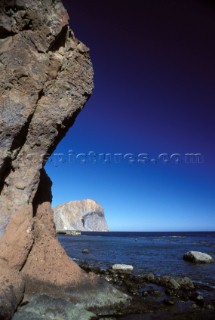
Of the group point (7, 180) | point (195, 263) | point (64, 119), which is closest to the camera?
point (7, 180)

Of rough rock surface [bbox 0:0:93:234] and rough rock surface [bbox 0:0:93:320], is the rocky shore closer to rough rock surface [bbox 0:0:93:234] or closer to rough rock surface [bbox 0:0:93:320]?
rough rock surface [bbox 0:0:93:320]

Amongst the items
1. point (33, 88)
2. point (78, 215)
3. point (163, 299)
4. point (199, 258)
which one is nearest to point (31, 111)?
point (33, 88)

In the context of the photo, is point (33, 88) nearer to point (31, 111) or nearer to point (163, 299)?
point (31, 111)

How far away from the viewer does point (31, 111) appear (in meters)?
11.3

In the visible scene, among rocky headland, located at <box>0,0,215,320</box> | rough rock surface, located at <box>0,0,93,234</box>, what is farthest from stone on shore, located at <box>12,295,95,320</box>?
rough rock surface, located at <box>0,0,93,234</box>

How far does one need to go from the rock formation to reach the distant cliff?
155265mm

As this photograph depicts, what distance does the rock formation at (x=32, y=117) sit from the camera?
10.7 m

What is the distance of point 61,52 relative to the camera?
12.4 m

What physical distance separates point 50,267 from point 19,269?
1445mm

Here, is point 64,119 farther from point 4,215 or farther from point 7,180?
point 4,215

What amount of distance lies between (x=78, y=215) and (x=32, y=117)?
166336mm

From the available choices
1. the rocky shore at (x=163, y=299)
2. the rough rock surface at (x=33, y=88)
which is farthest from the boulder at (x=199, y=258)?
the rough rock surface at (x=33, y=88)

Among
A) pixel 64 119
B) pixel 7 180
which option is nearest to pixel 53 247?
pixel 7 180

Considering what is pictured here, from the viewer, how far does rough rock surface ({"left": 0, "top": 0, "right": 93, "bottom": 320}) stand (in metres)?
10.7
